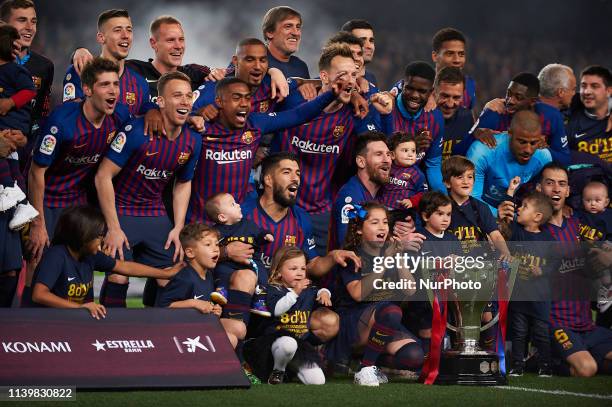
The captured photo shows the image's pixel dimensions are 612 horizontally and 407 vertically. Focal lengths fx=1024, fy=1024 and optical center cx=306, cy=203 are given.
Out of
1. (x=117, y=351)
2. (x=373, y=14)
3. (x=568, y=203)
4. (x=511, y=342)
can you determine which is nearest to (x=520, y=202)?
(x=568, y=203)

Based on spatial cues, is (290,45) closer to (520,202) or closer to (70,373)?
(520,202)

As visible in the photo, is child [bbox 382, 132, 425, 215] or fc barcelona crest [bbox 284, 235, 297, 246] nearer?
fc barcelona crest [bbox 284, 235, 297, 246]

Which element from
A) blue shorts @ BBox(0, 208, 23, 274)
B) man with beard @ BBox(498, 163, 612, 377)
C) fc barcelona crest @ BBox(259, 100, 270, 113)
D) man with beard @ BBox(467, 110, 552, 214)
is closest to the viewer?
blue shorts @ BBox(0, 208, 23, 274)

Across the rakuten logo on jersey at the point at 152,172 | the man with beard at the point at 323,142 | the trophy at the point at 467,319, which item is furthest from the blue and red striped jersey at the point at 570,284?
the rakuten logo on jersey at the point at 152,172

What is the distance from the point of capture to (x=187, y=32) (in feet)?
48.3

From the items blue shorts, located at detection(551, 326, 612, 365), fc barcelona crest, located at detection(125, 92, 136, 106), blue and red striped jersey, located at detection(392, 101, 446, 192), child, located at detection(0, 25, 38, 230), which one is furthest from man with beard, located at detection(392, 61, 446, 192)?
child, located at detection(0, 25, 38, 230)

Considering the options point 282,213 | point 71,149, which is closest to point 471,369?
point 282,213

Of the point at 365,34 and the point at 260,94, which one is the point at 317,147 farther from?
the point at 365,34

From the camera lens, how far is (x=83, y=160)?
650cm

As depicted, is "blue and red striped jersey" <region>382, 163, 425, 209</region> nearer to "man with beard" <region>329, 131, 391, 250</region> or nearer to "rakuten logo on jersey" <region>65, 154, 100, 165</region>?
"man with beard" <region>329, 131, 391, 250</region>

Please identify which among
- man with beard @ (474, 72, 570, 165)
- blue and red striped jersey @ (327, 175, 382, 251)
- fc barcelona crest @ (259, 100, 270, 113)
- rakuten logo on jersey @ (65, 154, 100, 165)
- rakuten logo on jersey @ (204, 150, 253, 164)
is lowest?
blue and red striped jersey @ (327, 175, 382, 251)

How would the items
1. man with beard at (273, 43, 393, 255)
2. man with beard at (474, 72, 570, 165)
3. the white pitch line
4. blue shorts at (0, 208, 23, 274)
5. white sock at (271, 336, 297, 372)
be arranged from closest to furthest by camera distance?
the white pitch line
white sock at (271, 336, 297, 372)
blue shorts at (0, 208, 23, 274)
man with beard at (273, 43, 393, 255)
man with beard at (474, 72, 570, 165)

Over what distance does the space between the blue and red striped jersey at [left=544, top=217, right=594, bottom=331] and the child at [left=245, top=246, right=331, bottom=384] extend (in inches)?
73.4

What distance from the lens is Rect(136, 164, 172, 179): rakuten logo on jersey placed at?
21.6 ft
